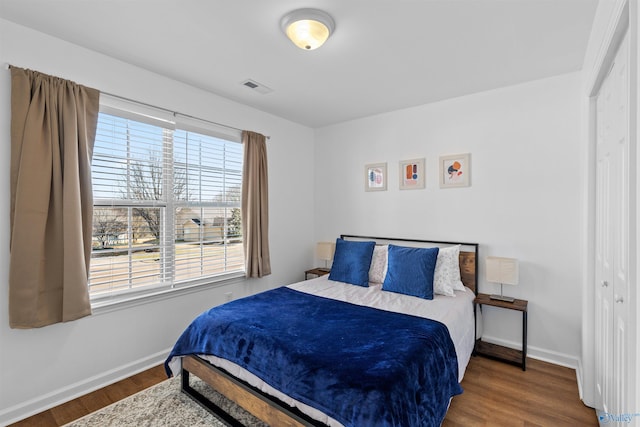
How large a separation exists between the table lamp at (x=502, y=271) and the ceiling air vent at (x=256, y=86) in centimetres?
275

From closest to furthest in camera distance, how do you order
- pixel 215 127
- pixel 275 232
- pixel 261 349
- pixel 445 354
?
pixel 261 349 < pixel 445 354 < pixel 215 127 < pixel 275 232

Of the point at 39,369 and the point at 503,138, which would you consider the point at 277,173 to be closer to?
the point at 503,138

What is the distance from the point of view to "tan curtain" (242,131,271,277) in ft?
11.4

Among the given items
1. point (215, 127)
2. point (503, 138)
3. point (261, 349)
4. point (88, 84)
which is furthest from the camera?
point (215, 127)

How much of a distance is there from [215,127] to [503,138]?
9.79ft

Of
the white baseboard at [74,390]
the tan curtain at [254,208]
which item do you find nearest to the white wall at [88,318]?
the white baseboard at [74,390]

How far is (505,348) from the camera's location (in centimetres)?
295

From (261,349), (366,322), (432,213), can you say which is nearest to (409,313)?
(366,322)

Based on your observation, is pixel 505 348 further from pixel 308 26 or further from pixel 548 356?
pixel 308 26

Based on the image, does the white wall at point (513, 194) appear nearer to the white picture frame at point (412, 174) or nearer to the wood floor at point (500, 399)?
the white picture frame at point (412, 174)

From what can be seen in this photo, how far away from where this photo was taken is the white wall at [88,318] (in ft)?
6.66

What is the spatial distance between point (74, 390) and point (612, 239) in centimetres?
373

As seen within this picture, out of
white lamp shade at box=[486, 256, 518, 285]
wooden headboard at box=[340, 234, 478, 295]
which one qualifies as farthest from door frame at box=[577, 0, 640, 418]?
wooden headboard at box=[340, 234, 478, 295]

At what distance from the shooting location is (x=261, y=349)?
1850 millimetres
